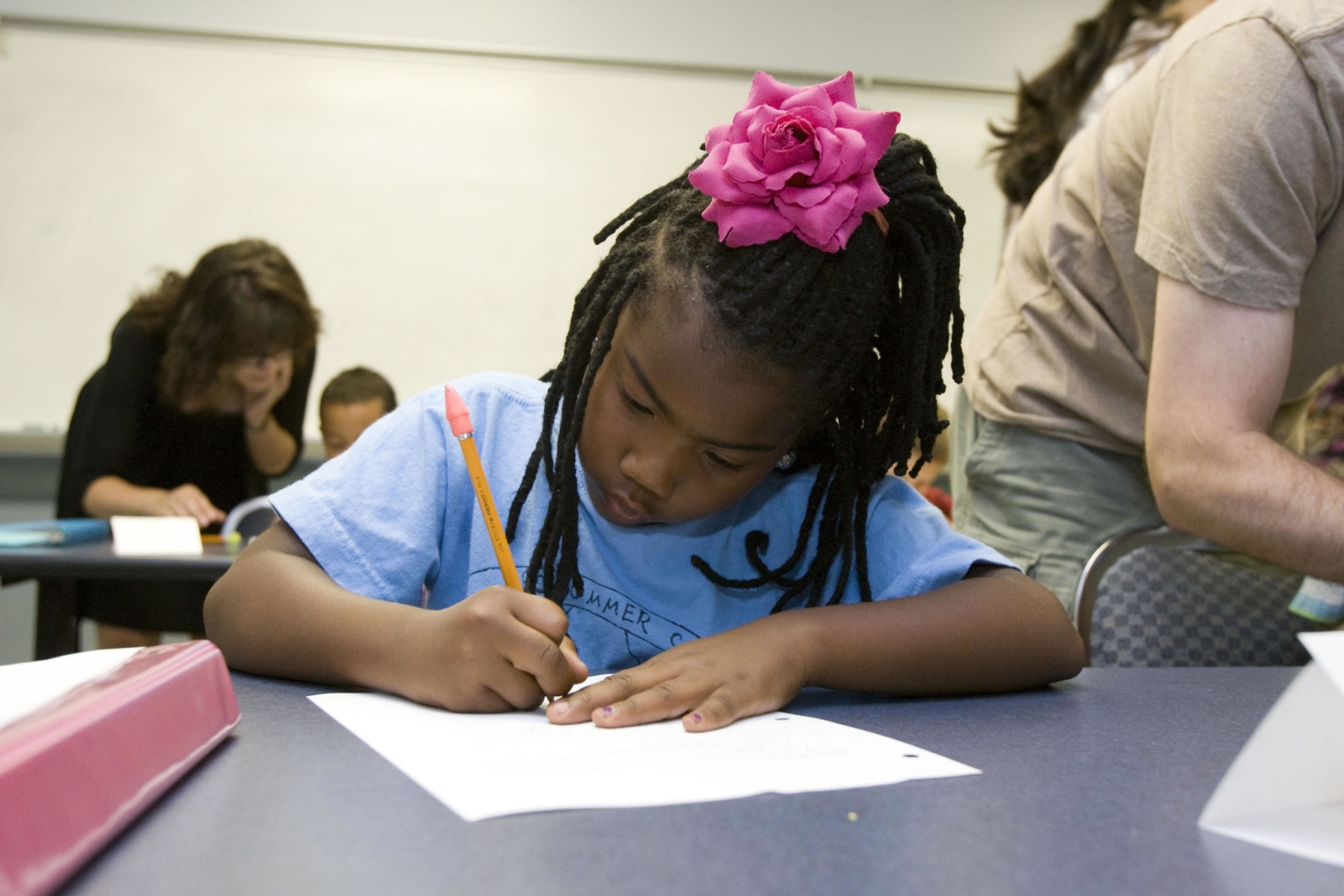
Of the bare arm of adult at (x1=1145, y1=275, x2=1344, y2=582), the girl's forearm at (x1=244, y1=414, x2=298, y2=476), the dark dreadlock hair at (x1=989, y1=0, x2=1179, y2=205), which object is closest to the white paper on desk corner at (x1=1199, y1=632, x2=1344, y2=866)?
the bare arm of adult at (x1=1145, y1=275, x2=1344, y2=582)

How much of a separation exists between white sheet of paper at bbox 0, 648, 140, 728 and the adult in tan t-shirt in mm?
848

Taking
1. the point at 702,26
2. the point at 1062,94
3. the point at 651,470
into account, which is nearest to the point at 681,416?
the point at 651,470

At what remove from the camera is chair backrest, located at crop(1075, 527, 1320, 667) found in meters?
1.04

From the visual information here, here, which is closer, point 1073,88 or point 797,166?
point 797,166

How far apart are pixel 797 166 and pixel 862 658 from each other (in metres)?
0.33

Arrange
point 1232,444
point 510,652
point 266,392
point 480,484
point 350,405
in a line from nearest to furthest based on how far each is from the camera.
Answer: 1. point 510,652
2. point 480,484
3. point 1232,444
4. point 266,392
5. point 350,405

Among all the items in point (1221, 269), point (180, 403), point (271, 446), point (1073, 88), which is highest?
point (1073, 88)

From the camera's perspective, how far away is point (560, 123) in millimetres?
3256

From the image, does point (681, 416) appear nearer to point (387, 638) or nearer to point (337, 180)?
point (387, 638)

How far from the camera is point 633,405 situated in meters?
0.79

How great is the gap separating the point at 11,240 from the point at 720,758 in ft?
10.2

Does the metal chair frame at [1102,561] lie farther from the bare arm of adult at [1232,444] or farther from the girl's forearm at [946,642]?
the girl's forearm at [946,642]

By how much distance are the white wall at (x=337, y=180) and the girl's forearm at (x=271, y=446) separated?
45 cm

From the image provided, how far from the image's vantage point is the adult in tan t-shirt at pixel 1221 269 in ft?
3.10
